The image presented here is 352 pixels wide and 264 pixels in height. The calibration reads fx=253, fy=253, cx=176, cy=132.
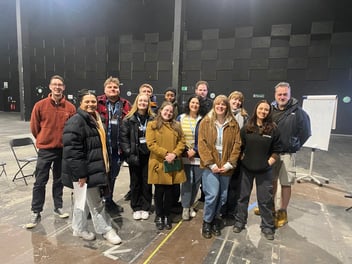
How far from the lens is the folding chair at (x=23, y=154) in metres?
3.76

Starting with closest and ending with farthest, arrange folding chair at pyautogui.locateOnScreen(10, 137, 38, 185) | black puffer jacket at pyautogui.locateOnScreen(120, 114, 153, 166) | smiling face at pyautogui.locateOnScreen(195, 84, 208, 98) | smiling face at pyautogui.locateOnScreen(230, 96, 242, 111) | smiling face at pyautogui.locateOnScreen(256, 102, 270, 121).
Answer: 1. smiling face at pyautogui.locateOnScreen(256, 102, 270, 121)
2. black puffer jacket at pyautogui.locateOnScreen(120, 114, 153, 166)
3. smiling face at pyautogui.locateOnScreen(230, 96, 242, 111)
4. smiling face at pyautogui.locateOnScreen(195, 84, 208, 98)
5. folding chair at pyautogui.locateOnScreen(10, 137, 38, 185)

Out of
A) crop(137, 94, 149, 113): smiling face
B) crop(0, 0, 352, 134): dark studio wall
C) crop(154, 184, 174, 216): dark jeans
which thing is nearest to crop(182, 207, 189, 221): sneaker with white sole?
crop(154, 184, 174, 216): dark jeans

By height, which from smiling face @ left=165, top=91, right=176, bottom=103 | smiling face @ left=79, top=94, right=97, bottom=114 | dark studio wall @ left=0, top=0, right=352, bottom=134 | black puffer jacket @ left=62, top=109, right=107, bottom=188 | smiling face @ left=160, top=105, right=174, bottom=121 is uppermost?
dark studio wall @ left=0, top=0, right=352, bottom=134

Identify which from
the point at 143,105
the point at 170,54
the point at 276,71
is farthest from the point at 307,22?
the point at 143,105

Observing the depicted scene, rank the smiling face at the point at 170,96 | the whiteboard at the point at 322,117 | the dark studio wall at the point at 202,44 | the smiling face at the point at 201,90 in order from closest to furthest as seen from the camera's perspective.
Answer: the smiling face at the point at 201,90
the smiling face at the point at 170,96
the whiteboard at the point at 322,117
the dark studio wall at the point at 202,44

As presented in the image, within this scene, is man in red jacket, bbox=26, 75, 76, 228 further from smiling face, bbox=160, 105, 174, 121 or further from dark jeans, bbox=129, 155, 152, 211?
smiling face, bbox=160, 105, 174, 121

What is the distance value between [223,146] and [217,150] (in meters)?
0.07

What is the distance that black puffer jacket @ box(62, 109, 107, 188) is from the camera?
6.69 feet

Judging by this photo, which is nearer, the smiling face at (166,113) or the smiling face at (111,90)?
the smiling face at (166,113)

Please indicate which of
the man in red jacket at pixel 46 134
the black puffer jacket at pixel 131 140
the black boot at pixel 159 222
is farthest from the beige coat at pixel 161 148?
the man in red jacket at pixel 46 134

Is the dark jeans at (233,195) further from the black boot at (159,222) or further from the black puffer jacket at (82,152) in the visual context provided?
the black puffer jacket at (82,152)

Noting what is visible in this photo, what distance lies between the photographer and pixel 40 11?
11.3 meters

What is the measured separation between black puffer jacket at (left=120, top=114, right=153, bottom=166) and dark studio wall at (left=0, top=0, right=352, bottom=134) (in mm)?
5581

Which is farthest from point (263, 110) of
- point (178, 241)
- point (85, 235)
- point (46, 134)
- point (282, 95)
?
point (46, 134)
